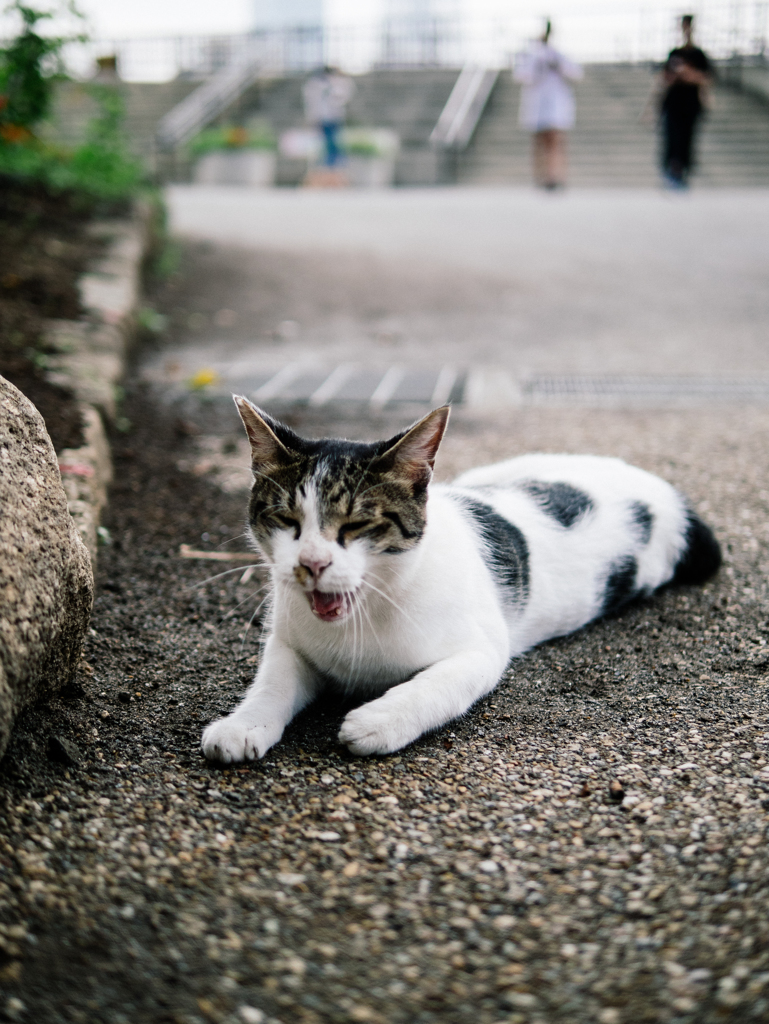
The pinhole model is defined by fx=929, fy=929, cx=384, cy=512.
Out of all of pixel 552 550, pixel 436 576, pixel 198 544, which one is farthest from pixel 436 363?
pixel 436 576

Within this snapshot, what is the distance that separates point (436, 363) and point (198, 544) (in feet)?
11.8

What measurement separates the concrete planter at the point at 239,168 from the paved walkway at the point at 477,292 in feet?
20.4

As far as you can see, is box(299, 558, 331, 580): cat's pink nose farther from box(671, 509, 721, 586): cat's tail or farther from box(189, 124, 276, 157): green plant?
box(189, 124, 276, 157): green plant

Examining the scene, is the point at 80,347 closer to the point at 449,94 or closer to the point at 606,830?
the point at 606,830

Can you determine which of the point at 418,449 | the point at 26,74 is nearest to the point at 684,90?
the point at 26,74

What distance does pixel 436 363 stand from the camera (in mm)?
7215

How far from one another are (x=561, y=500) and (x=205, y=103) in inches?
810

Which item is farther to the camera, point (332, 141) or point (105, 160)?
point (332, 141)

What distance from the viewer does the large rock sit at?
86.0 inches

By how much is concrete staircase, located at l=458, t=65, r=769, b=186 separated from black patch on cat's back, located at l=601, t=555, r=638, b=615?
14.2 meters

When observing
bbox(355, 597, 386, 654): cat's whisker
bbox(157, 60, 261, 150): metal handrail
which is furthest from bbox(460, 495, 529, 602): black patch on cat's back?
bbox(157, 60, 261, 150): metal handrail

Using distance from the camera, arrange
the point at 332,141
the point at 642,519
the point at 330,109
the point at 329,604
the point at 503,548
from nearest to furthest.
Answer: the point at 329,604, the point at 503,548, the point at 642,519, the point at 330,109, the point at 332,141

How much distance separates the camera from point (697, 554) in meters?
3.64

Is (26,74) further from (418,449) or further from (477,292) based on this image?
(418,449)
